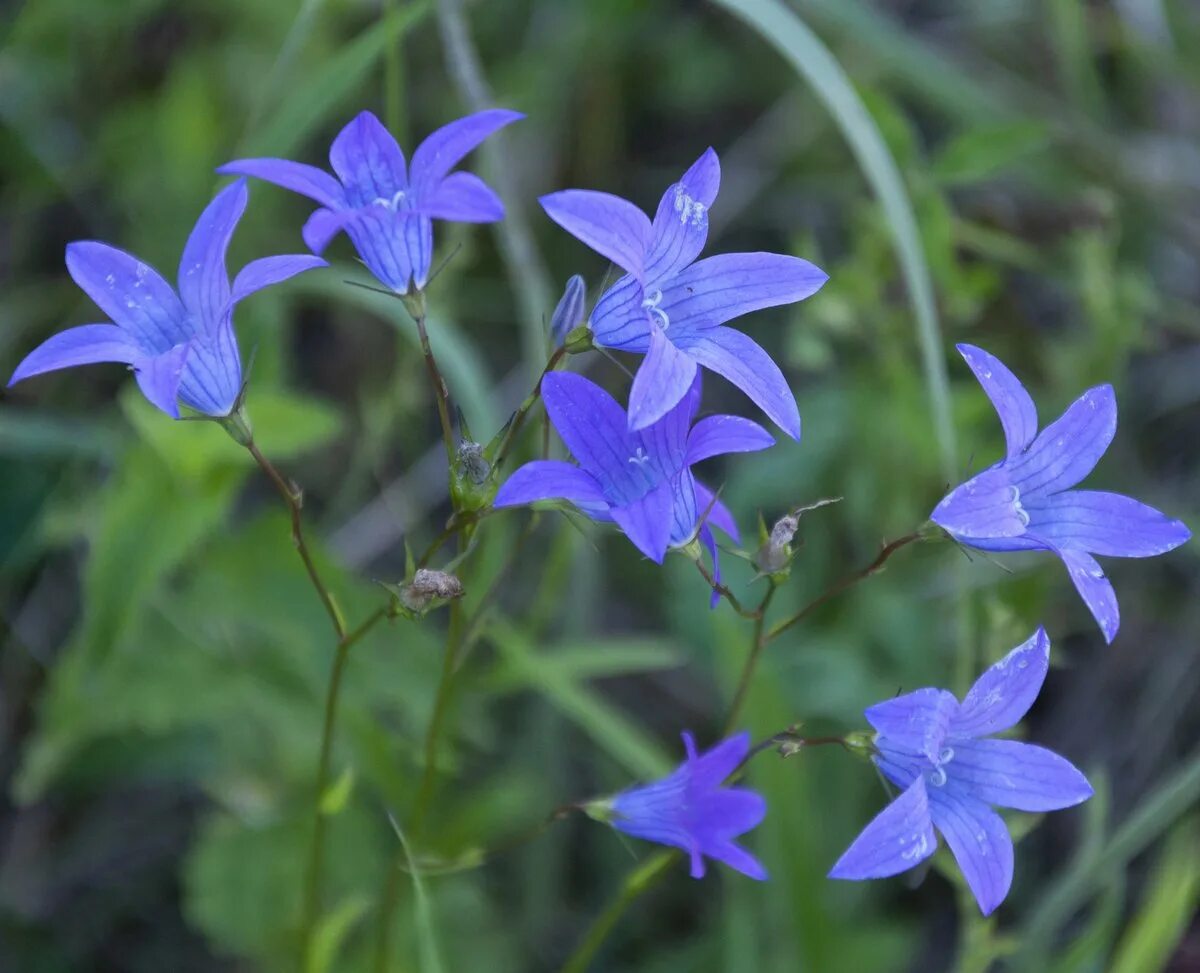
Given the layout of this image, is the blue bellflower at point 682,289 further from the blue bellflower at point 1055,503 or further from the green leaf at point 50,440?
the green leaf at point 50,440

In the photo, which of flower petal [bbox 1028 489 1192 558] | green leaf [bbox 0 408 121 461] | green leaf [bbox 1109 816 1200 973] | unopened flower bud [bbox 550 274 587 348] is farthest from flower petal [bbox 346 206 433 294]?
green leaf [bbox 1109 816 1200 973]

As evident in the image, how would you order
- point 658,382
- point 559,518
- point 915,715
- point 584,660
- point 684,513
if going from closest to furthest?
point 658,382
point 915,715
point 684,513
point 584,660
point 559,518

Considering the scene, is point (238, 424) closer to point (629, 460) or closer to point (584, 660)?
point (629, 460)

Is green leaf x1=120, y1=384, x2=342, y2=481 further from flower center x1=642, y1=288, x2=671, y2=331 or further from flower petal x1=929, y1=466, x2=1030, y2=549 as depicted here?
flower petal x1=929, y1=466, x2=1030, y2=549

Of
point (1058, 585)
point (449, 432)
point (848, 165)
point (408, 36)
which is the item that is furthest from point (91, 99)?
point (1058, 585)

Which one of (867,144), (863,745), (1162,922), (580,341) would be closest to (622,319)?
(580,341)

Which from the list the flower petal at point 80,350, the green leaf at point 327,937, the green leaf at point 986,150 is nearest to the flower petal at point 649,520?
the flower petal at point 80,350

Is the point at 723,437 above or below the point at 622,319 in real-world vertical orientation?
below

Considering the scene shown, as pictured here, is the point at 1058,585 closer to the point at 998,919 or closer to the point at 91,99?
the point at 998,919
